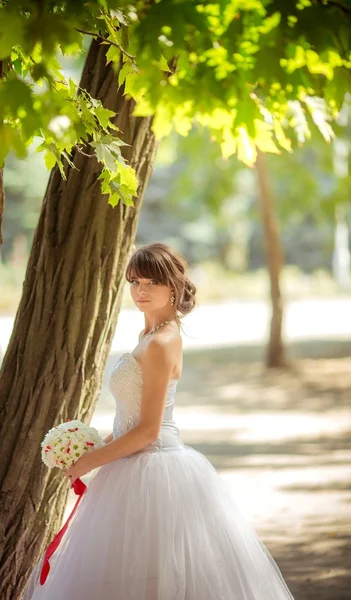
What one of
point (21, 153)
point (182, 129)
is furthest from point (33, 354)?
point (21, 153)

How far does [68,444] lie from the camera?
3594 mm

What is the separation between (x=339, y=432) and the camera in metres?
11.3

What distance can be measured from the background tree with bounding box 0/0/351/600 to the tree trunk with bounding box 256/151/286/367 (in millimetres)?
11743

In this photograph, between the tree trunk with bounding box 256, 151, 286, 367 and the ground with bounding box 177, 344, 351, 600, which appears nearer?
the ground with bounding box 177, 344, 351, 600

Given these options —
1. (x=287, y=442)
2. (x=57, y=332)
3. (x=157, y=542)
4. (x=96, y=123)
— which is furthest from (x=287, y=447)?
(x=157, y=542)

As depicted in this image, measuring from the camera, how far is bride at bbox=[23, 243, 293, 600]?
3480mm

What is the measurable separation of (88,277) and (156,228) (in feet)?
130

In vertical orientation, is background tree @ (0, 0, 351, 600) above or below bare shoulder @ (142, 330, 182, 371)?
above

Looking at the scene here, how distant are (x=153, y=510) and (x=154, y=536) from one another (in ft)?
0.33

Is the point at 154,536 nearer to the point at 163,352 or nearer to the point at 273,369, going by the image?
the point at 163,352

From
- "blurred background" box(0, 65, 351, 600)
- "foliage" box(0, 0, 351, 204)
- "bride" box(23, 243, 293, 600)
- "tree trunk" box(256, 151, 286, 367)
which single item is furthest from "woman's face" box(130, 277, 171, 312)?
"tree trunk" box(256, 151, 286, 367)

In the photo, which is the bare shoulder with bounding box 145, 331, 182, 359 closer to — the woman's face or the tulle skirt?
the woman's face

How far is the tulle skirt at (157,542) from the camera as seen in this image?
Answer: 3467mm

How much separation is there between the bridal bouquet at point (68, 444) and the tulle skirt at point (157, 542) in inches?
5.9
